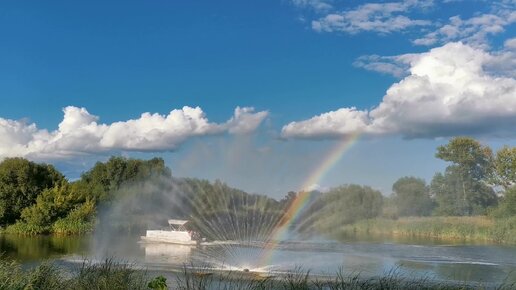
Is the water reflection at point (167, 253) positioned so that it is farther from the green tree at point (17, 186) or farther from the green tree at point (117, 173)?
the green tree at point (117, 173)

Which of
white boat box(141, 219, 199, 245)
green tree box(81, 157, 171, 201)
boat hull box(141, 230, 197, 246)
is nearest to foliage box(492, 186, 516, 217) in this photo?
white boat box(141, 219, 199, 245)

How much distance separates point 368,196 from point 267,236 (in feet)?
70.7

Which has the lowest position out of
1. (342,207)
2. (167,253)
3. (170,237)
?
(167,253)

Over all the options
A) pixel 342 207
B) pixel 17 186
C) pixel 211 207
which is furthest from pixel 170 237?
pixel 17 186

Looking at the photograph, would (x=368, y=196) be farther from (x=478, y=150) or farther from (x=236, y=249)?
(x=478, y=150)

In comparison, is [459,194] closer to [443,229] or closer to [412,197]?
[412,197]

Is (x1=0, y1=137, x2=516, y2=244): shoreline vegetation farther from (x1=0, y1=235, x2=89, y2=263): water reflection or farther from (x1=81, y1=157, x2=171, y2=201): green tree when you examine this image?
(x1=0, y1=235, x2=89, y2=263): water reflection

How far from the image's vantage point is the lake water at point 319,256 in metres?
29.2

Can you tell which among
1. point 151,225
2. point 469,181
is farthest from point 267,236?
point 469,181

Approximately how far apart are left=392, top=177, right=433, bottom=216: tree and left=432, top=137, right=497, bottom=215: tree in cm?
324

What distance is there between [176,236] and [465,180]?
58.1 meters

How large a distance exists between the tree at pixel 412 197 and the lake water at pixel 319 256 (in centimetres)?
2637

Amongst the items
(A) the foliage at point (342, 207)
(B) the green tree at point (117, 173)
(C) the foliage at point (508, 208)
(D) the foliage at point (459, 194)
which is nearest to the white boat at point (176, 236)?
(A) the foliage at point (342, 207)

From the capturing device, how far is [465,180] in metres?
87.5
